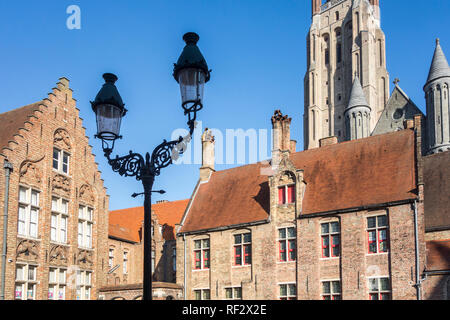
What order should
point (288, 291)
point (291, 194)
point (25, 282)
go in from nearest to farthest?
point (25, 282)
point (288, 291)
point (291, 194)

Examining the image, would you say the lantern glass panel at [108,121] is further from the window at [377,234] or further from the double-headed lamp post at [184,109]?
the window at [377,234]

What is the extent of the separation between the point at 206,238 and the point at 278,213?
15.8 ft

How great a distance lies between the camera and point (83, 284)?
24.9 metres

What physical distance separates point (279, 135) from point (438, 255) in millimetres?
11705

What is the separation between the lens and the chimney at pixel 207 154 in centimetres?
3418

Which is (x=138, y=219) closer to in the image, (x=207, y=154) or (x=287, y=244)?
(x=207, y=154)

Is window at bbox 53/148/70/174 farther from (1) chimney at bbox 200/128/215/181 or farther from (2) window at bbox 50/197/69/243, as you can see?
(1) chimney at bbox 200/128/215/181

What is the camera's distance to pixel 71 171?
24.7m

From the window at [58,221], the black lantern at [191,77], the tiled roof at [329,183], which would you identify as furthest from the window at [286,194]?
the black lantern at [191,77]

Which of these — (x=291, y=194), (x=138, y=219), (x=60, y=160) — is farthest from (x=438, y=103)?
(x=60, y=160)

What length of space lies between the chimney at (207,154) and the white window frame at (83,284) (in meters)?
11.2

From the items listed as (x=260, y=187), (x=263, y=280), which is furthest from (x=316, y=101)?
(x=263, y=280)

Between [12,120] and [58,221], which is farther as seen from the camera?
[12,120]
